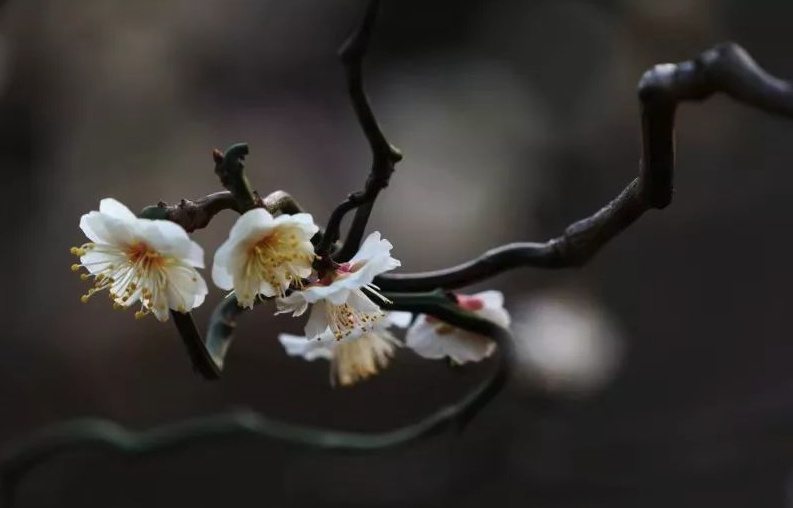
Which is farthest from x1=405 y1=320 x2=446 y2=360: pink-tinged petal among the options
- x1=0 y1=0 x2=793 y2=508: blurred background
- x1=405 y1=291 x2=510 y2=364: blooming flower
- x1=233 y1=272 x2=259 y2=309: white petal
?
x1=0 y1=0 x2=793 y2=508: blurred background

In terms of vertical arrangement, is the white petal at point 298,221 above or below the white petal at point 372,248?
above

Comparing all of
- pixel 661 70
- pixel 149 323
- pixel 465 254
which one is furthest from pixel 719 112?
pixel 661 70

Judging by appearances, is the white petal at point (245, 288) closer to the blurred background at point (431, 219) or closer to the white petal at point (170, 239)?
the white petal at point (170, 239)

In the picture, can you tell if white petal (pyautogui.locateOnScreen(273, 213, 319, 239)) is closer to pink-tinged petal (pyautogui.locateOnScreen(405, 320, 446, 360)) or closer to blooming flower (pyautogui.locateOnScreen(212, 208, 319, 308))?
blooming flower (pyautogui.locateOnScreen(212, 208, 319, 308))

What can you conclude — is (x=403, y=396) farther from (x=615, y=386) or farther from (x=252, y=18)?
(x=252, y=18)

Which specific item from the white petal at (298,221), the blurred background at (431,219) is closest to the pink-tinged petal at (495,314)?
the white petal at (298,221)

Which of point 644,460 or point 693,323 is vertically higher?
point 693,323
